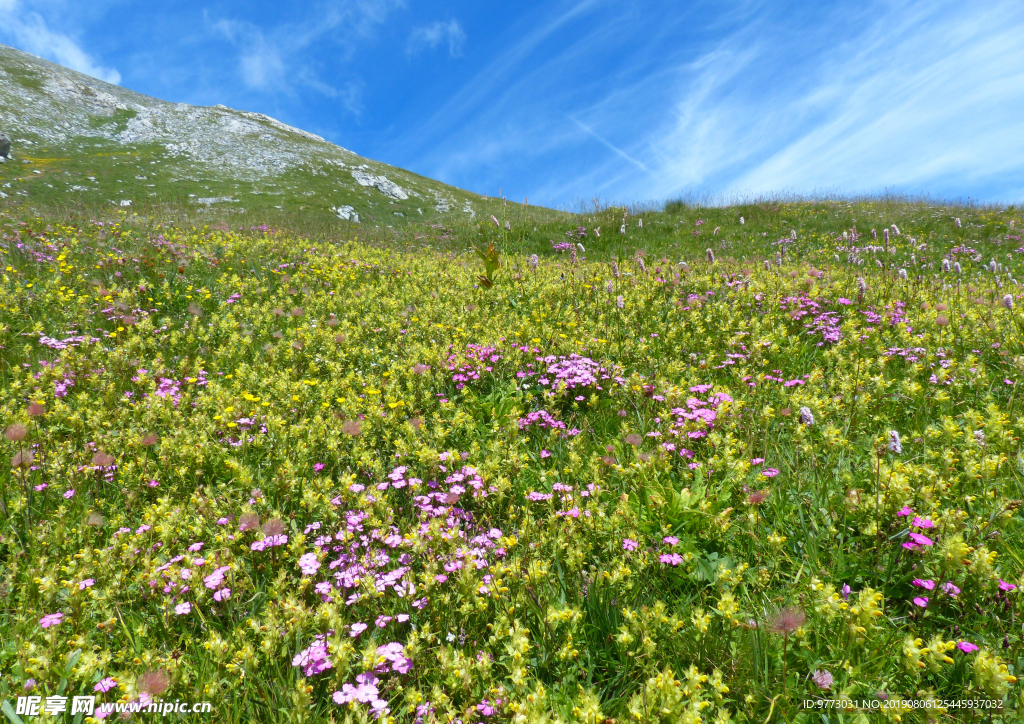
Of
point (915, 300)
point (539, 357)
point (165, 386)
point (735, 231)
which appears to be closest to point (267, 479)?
point (165, 386)

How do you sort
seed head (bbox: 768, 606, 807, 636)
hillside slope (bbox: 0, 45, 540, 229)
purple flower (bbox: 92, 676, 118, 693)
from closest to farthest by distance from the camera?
1. seed head (bbox: 768, 606, 807, 636)
2. purple flower (bbox: 92, 676, 118, 693)
3. hillside slope (bbox: 0, 45, 540, 229)

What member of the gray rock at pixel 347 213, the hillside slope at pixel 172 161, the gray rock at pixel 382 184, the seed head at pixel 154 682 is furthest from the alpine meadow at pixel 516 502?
the gray rock at pixel 382 184

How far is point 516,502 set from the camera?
11.9 ft

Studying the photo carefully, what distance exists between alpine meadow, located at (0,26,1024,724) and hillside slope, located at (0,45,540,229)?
29148 millimetres

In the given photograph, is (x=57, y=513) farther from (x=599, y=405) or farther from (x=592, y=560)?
(x=599, y=405)

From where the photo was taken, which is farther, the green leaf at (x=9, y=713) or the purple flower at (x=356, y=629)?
the purple flower at (x=356, y=629)

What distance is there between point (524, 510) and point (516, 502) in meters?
0.17

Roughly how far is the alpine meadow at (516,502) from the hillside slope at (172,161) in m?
29.1

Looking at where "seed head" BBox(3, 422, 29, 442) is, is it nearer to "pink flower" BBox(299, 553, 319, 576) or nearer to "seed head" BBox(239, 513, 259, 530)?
"seed head" BBox(239, 513, 259, 530)

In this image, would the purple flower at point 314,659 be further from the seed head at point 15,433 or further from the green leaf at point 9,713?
the seed head at point 15,433

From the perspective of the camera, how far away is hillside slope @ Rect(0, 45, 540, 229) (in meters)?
35.7

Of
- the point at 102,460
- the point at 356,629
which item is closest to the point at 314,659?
the point at 356,629

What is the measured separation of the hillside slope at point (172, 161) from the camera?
1405 inches

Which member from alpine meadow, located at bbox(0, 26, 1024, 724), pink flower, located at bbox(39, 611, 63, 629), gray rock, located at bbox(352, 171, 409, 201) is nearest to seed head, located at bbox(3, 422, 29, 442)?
alpine meadow, located at bbox(0, 26, 1024, 724)
